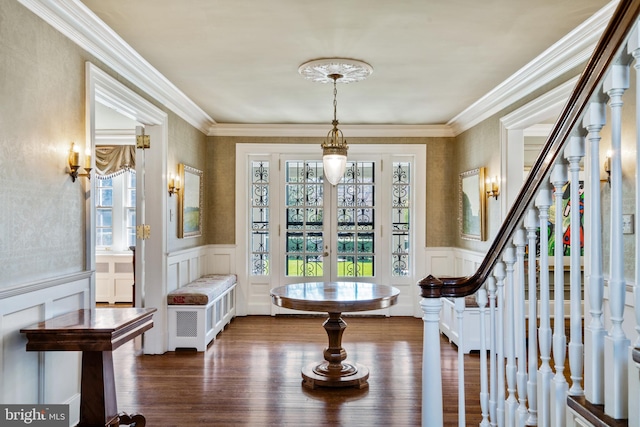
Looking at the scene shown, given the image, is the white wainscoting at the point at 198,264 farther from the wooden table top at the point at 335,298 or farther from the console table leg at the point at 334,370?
the console table leg at the point at 334,370

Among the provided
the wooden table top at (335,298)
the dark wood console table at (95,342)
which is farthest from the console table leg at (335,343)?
the dark wood console table at (95,342)

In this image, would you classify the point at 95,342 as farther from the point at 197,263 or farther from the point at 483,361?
the point at 197,263

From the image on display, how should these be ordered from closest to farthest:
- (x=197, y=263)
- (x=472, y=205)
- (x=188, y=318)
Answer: (x=188, y=318)
(x=472, y=205)
(x=197, y=263)

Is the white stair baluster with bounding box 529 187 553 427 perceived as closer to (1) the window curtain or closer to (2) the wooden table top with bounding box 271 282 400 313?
(2) the wooden table top with bounding box 271 282 400 313

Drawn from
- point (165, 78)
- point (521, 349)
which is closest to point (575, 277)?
point (521, 349)

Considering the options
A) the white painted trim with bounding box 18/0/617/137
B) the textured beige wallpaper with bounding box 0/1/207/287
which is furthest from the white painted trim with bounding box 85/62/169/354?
the textured beige wallpaper with bounding box 0/1/207/287

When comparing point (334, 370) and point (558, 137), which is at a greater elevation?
point (558, 137)

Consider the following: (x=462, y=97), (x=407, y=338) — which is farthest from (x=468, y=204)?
(x=407, y=338)

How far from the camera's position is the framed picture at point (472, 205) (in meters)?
5.17

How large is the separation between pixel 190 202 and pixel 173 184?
0.59 meters

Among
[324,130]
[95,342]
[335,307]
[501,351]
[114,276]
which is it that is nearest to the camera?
[501,351]

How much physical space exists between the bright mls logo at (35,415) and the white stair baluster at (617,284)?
263cm

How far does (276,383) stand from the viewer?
3.80 metres

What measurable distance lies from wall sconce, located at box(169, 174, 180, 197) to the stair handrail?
11.9 feet
